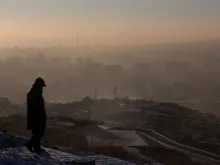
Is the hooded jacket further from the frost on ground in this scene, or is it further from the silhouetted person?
the frost on ground

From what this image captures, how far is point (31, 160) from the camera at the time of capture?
28.5 ft

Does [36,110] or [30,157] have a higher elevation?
[36,110]

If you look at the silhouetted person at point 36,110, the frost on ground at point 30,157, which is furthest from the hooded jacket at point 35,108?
the frost on ground at point 30,157

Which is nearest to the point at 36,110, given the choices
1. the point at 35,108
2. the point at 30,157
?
the point at 35,108

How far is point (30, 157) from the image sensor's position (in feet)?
29.2

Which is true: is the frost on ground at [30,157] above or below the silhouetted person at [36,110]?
below

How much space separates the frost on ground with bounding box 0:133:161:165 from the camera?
28.0 ft

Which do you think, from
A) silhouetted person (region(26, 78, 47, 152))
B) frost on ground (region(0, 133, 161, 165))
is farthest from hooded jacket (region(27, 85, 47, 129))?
frost on ground (region(0, 133, 161, 165))

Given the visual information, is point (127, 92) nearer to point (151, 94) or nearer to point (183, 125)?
point (151, 94)

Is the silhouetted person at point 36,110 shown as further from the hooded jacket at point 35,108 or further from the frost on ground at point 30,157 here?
the frost on ground at point 30,157

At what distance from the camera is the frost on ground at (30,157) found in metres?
8.53

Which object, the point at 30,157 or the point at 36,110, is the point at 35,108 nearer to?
the point at 36,110

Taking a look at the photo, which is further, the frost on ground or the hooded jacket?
the hooded jacket

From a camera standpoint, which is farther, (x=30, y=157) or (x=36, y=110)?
(x=36, y=110)
